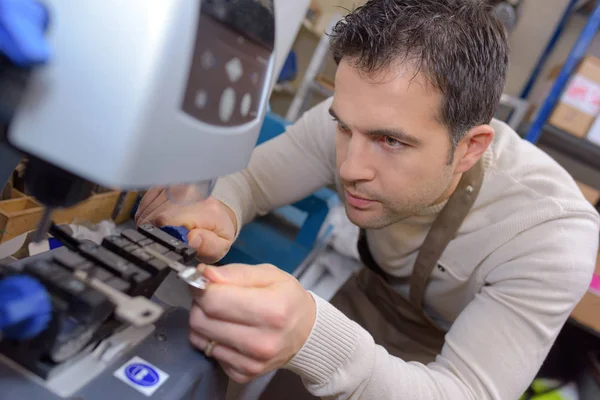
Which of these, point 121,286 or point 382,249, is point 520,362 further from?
point 121,286

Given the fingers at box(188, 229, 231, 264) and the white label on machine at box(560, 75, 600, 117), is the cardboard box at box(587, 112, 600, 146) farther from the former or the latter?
the fingers at box(188, 229, 231, 264)

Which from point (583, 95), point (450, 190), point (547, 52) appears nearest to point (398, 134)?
point (450, 190)

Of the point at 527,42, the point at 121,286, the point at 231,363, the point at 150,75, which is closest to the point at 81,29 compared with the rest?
the point at 150,75

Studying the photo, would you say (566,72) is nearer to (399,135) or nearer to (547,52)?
(547,52)

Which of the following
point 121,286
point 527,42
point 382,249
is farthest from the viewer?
point 527,42

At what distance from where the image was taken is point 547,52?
1955 mm

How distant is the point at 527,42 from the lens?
1.99m

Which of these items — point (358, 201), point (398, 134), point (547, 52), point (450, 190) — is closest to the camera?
point (398, 134)

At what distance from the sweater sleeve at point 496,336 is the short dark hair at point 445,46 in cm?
26

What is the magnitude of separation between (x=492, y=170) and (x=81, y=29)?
31.9 inches

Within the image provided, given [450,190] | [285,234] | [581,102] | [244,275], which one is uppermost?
[581,102]

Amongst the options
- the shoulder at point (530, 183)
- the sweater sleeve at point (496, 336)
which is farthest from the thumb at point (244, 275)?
the shoulder at point (530, 183)

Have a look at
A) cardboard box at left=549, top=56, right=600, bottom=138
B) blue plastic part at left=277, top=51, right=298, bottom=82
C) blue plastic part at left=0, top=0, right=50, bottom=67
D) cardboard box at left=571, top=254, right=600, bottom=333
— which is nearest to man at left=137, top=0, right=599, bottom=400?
blue plastic part at left=0, top=0, right=50, bottom=67

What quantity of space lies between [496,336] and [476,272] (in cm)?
18
